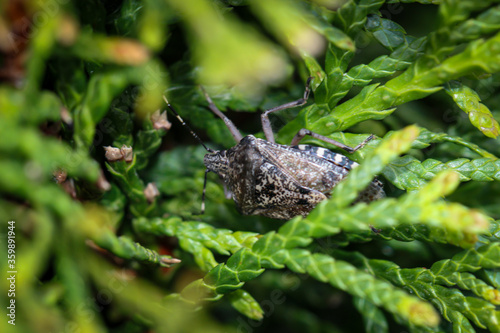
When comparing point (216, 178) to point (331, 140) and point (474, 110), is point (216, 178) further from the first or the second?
point (474, 110)

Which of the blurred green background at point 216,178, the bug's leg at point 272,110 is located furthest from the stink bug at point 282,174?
the blurred green background at point 216,178

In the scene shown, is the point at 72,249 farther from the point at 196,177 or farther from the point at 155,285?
the point at 196,177

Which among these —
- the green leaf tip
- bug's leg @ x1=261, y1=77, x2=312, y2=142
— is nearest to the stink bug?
bug's leg @ x1=261, y1=77, x2=312, y2=142

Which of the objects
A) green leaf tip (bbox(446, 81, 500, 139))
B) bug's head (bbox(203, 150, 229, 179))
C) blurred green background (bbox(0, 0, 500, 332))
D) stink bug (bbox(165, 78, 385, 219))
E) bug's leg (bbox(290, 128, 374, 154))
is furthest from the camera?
bug's head (bbox(203, 150, 229, 179))

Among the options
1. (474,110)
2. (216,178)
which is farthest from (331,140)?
(216,178)

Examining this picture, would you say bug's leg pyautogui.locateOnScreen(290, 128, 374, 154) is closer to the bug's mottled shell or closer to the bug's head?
the bug's mottled shell

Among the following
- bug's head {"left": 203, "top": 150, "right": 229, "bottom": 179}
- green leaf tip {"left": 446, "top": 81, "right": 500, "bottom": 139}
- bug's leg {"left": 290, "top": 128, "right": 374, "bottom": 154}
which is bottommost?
bug's head {"left": 203, "top": 150, "right": 229, "bottom": 179}
